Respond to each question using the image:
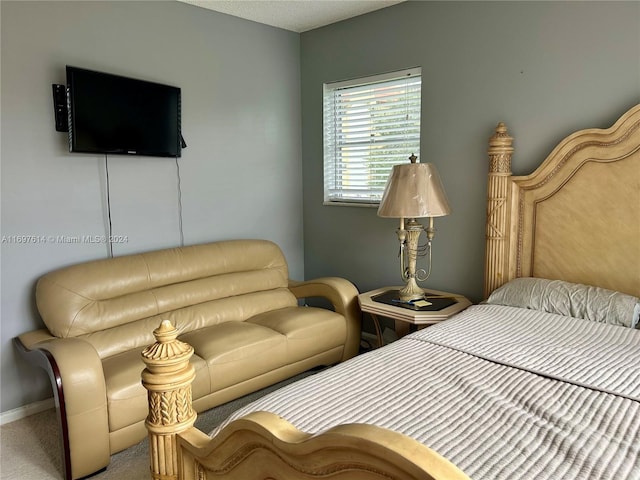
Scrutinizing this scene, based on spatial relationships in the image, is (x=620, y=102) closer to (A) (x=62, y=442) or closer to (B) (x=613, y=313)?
(B) (x=613, y=313)

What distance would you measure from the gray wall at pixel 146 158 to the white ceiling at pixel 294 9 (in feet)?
0.37

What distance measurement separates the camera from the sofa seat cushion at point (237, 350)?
101 inches

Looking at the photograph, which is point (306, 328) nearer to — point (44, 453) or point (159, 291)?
point (159, 291)

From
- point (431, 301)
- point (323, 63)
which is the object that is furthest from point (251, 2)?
point (431, 301)

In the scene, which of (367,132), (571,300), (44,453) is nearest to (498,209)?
(571,300)

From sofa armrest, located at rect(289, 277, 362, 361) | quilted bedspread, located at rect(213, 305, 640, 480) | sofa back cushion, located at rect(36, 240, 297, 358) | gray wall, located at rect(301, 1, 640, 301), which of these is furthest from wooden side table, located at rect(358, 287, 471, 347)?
sofa back cushion, located at rect(36, 240, 297, 358)

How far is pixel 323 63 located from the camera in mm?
3887

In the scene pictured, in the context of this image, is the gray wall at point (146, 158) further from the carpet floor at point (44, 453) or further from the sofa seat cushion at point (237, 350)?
the sofa seat cushion at point (237, 350)

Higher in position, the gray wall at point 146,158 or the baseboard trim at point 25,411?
the gray wall at point 146,158

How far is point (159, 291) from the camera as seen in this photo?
2938 mm

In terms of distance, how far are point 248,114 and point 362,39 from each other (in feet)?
3.49

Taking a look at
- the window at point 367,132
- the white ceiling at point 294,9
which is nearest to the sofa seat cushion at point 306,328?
the window at point 367,132

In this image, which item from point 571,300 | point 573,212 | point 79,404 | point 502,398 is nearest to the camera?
point 502,398

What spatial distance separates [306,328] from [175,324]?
814 mm
